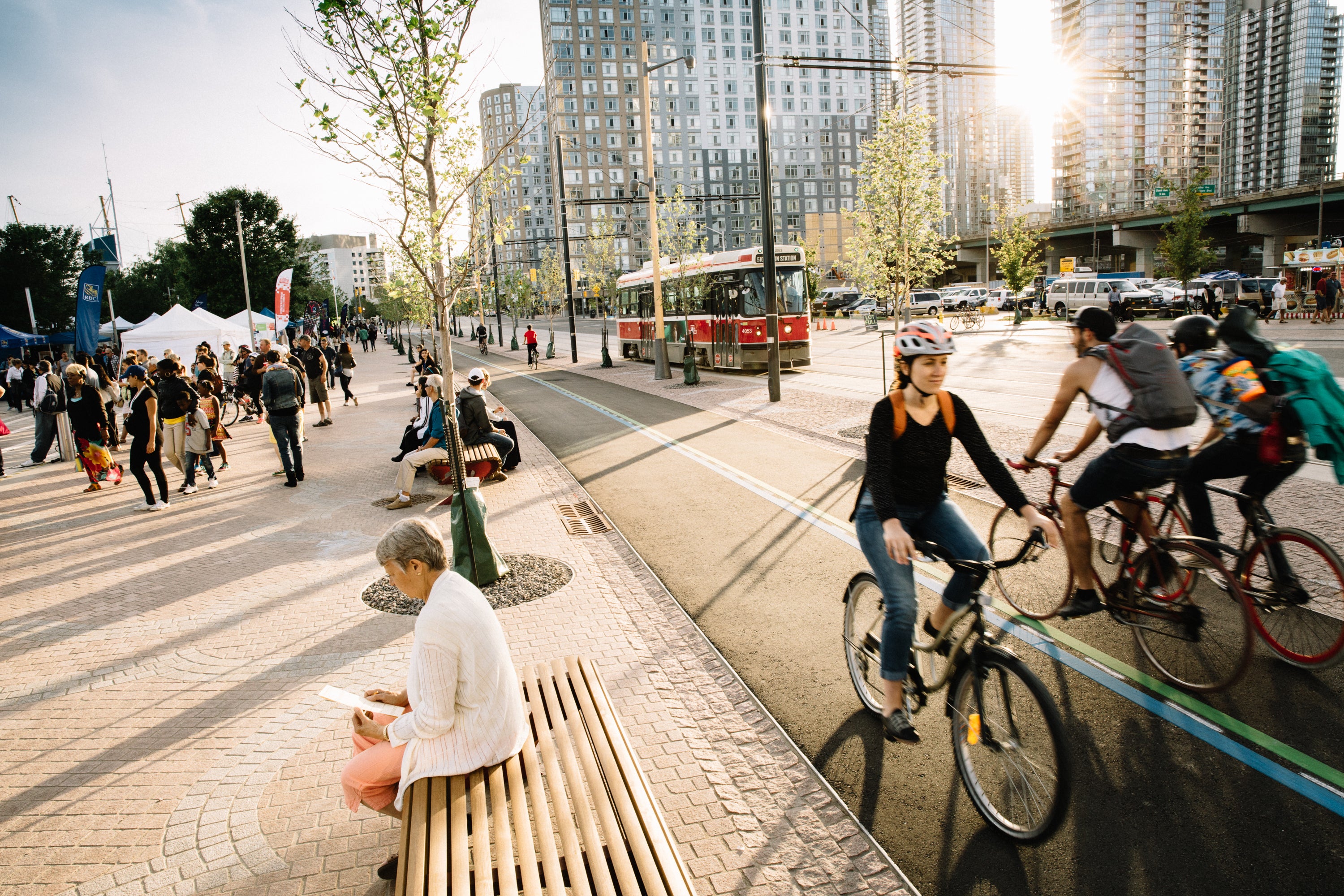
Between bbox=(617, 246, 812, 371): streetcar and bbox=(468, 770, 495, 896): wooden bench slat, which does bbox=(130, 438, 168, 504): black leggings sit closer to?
bbox=(468, 770, 495, 896): wooden bench slat

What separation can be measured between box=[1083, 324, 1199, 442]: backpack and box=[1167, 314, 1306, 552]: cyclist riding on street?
0.94 ft

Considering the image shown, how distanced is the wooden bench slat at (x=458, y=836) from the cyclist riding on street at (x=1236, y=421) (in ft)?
14.3

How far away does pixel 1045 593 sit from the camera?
567 centimetres

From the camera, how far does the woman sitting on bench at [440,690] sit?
2.75m

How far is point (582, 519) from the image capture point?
29.5 ft

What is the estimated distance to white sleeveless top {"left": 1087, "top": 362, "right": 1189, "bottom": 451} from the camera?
4387 mm

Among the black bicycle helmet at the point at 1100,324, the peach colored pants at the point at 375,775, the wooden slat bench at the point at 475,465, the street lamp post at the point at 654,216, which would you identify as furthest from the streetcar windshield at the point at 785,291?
the peach colored pants at the point at 375,775

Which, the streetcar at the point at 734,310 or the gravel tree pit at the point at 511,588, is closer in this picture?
the gravel tree pit at the point at 511,588

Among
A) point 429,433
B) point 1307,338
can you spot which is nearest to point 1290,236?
point 1307,338

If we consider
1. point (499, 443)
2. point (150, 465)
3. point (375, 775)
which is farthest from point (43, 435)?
point (375, 775)

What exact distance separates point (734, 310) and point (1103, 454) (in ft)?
67.8

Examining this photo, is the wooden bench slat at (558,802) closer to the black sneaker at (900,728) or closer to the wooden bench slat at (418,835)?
the wooden bench slat at (418,835)

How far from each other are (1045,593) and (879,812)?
290cm

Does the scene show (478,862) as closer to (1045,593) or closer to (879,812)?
(879,812)
